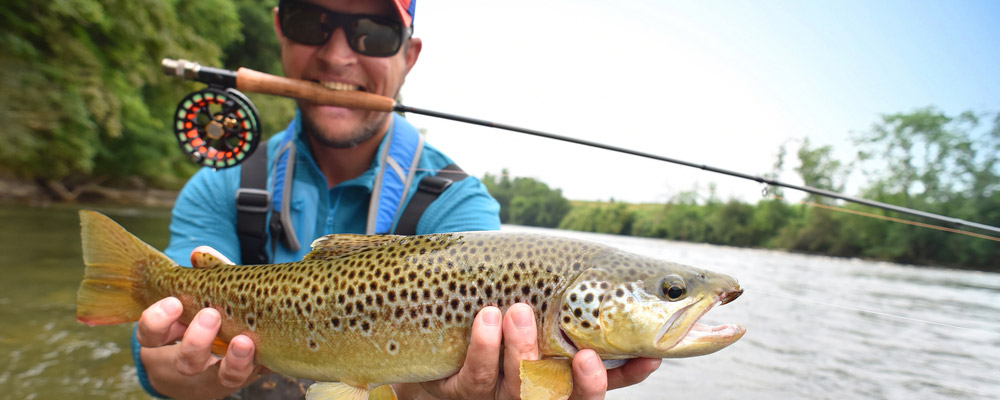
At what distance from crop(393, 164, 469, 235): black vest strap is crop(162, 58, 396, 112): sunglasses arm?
1.70ft

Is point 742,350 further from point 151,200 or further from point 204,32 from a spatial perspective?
point 151,200

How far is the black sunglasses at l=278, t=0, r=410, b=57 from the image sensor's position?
2.89 meters

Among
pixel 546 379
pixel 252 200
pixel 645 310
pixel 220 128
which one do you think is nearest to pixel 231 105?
pixel 220 128

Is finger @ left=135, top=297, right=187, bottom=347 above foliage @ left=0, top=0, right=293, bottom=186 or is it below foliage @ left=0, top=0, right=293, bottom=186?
below

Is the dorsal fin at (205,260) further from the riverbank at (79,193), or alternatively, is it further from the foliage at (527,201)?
the riverbank at (79,193)

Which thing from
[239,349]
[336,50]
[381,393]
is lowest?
Result: [381,393]

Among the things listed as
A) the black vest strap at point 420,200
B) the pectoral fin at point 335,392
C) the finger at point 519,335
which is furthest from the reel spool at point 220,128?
the finger at point 519,335

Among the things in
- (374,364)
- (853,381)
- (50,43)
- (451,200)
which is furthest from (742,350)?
(50,43)

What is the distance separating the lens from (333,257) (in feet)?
6.49

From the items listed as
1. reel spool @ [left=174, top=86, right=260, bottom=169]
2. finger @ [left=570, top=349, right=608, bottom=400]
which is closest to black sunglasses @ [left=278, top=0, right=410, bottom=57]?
reel spool @ [left=174, top=86, right=260, bottom=169]

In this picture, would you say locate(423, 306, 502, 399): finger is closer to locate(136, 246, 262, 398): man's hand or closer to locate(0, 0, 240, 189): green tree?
locate(136, 246, 262, 398): man's hand

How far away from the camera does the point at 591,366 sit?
168 cm

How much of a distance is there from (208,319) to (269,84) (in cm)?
125

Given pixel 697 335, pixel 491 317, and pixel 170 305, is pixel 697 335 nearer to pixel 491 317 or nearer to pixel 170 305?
pixel 491 317
